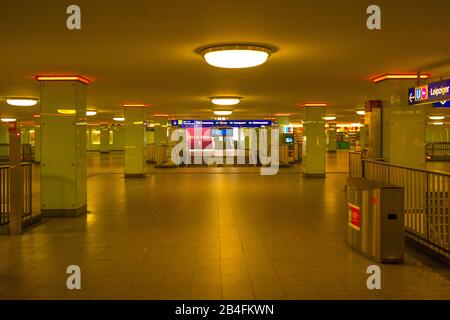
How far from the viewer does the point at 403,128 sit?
10.7 meters

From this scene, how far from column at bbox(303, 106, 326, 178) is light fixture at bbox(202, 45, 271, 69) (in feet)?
40.5

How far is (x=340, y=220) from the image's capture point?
952cm

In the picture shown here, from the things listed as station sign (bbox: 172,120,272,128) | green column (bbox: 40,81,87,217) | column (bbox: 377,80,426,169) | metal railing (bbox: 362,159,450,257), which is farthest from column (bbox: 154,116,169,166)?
metal railing (bbox: 362,159,450,257)

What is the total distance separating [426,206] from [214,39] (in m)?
4.04

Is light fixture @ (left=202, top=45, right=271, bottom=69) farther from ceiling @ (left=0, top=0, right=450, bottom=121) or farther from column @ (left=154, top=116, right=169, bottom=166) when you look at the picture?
column @ (left=154, top=116, right=169, bottom=166)

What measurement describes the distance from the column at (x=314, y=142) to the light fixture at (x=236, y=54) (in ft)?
40.5

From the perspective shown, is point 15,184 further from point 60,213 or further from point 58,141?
point 58,141

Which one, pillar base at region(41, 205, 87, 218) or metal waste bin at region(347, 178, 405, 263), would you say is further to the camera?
pillar base at region(41, 205, 87, 218)

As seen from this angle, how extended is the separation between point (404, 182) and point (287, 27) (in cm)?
360

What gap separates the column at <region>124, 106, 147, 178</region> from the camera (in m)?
19.6

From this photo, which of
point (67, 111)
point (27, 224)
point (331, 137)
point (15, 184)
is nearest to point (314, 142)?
point (67, 111)

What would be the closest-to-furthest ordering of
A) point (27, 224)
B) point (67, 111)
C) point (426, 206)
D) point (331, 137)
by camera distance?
point (426, 206)
point (27, 224)
point (67, 111)
point (331, 137)

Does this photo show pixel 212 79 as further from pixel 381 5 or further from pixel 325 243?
pixel 381 5

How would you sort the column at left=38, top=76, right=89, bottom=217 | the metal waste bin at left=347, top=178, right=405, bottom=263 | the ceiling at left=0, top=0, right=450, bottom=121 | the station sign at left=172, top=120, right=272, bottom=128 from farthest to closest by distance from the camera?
the station sign at left=172, top=120, right=272, bottom=128 < the column at left=38, top=76, right=89, bottom=217 < the metal waste bin at left=347, top=178, right=405, bottom=263 < the ceiling at left=0, top=0, right=450, bottom=121
